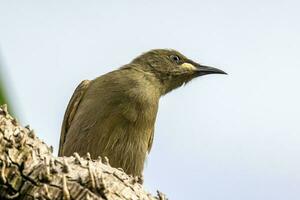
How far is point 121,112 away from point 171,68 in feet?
4.83

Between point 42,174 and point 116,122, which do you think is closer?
point 42,174

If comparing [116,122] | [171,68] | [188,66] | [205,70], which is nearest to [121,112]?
[116,122]

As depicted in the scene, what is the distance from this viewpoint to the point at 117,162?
25.2 ft

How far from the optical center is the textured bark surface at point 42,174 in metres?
3.56

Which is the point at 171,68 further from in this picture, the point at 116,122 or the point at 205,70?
the point at 116,122

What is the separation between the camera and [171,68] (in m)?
9.19

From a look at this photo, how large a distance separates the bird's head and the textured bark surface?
5032 mm

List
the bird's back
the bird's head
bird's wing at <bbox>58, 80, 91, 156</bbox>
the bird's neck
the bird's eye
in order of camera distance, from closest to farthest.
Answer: the bird's back → bird's wing at <bbox>58, 80, 91, 156</bbox> → the bird's neck → the bird's head → the bird's eye

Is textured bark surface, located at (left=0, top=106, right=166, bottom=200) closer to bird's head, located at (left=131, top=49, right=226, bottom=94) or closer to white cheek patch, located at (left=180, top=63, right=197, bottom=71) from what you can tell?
bird's head, located at (left=131, top=49, right=226, bottom=94)

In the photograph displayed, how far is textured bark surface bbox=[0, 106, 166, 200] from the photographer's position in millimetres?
3561

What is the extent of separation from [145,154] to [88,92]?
1052mm

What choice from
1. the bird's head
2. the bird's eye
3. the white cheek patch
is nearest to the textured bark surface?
the bird's head

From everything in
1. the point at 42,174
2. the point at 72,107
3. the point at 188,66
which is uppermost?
the point at 42,174

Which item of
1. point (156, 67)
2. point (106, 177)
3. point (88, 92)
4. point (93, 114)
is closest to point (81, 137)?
point (93, 114)
